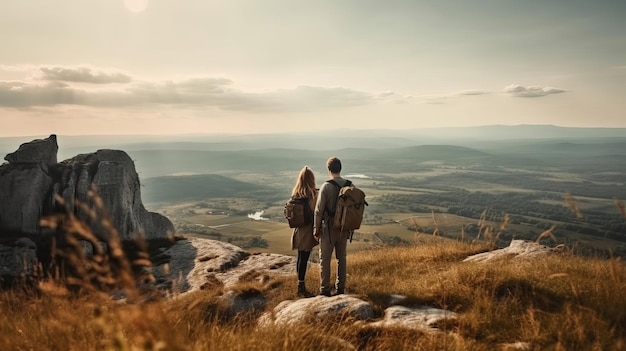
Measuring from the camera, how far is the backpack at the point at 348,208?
9008 mm

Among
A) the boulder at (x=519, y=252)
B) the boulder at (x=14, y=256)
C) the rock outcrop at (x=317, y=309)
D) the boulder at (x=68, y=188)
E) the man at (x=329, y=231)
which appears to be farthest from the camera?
the boulder at (x=68, y=188)

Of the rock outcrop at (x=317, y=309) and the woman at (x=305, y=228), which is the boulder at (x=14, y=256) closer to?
the rock outcrop at (x=317, y=309)

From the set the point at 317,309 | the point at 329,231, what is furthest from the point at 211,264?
the point at 317,309

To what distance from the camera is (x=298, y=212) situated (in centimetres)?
1025

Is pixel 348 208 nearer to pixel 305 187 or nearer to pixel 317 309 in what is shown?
pixel 305 187

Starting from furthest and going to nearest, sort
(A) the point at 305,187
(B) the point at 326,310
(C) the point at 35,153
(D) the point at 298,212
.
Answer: (C) the point at 35,153 < (A) the point at 305,187 < (D) the point at 298,212 < (B) the point at 326,310

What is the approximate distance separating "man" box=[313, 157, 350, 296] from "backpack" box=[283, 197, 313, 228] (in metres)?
0.87

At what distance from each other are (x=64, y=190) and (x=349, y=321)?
147ft

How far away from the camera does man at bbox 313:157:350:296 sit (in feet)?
30.5

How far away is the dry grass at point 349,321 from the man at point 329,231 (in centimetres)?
70

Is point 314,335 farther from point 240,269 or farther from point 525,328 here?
point 240,269

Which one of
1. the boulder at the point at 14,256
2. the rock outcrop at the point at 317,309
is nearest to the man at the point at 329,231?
the rock outcrop at the point at 317,309

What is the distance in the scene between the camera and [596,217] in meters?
136

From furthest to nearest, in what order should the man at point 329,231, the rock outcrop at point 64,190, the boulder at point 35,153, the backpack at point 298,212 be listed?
the boulder at point 35,153 → the rock outcrop at point 64,190 → the backpack at point 298,212 → the man at point 329,231
